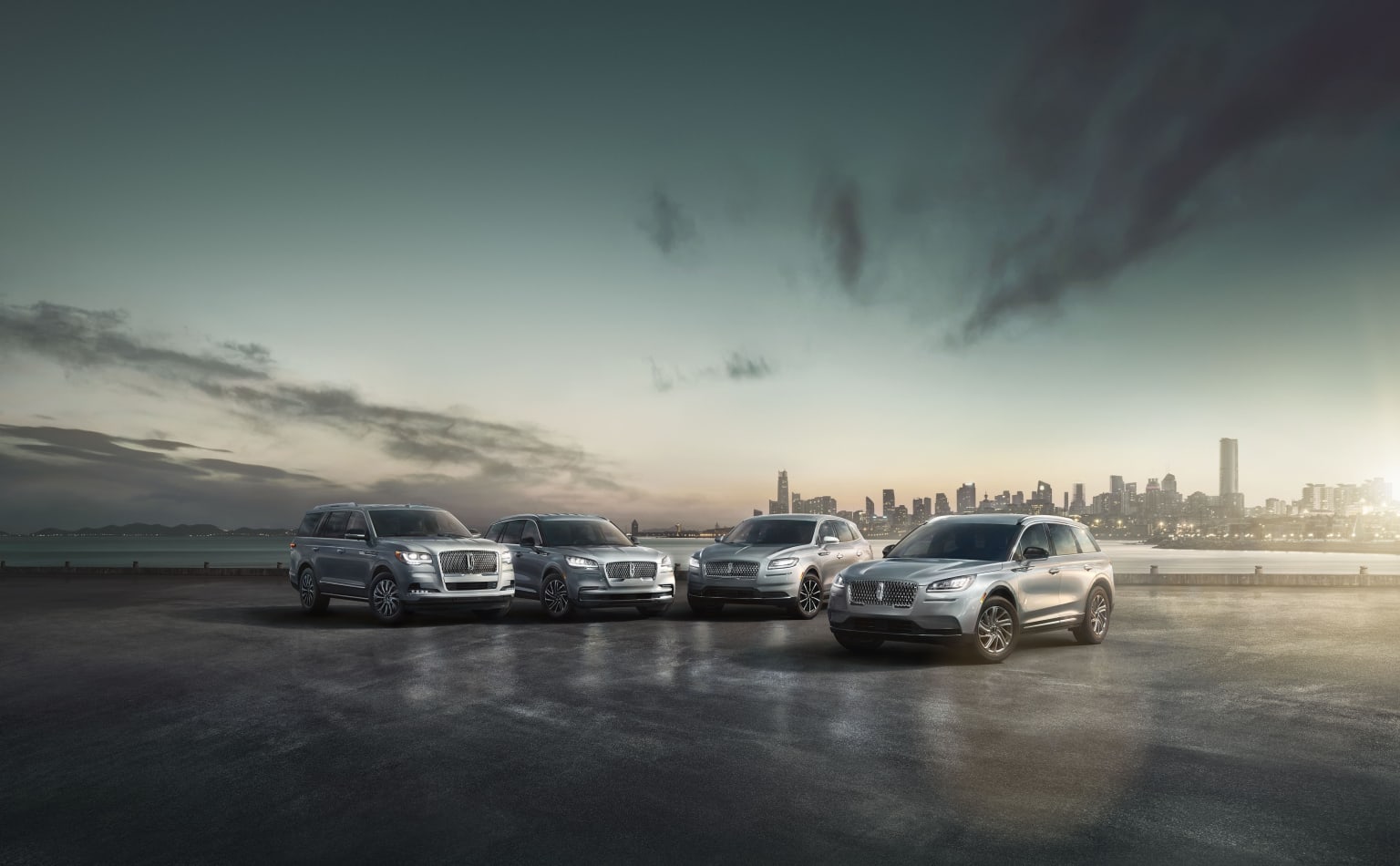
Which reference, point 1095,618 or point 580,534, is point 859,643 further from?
point 580,534

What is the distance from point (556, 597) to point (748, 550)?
12.0ft

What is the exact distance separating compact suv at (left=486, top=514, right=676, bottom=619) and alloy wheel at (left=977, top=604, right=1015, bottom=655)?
6.62 meters

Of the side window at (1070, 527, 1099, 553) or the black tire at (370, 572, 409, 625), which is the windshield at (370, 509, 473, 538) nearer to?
the black tire at (370, 572, 409, 625)

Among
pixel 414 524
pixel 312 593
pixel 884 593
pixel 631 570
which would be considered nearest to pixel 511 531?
pixel 414 524

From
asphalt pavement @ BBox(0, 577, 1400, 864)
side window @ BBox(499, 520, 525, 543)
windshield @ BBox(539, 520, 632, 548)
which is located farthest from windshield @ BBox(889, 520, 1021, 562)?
side window @ BBox(499, 520, 525, 543)

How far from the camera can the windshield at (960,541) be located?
41.4 ft

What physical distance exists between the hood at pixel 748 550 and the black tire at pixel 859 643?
3.68 meters

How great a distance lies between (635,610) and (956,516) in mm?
8068

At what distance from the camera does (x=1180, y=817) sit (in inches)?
210

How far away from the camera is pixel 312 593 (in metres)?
17.4

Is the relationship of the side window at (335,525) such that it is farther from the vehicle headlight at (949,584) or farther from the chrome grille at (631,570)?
the vehicle headlight at (949,584)

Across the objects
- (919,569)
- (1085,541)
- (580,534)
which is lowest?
(919,569)

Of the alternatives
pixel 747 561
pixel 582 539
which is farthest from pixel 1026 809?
pixel 582 539

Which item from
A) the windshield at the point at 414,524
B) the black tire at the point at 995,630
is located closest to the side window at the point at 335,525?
the windshield at the point at 414,524
